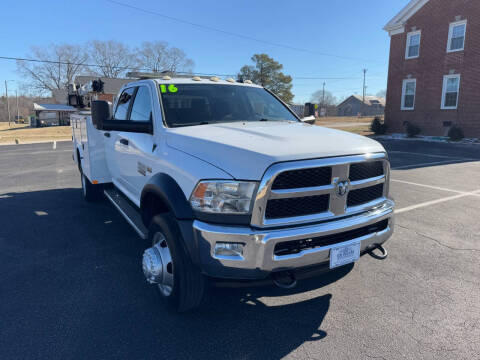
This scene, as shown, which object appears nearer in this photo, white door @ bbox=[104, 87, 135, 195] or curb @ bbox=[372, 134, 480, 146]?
white door @ bbox=[104, 87, 135, 195]

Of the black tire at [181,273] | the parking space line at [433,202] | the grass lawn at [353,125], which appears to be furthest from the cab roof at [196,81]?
the grass lawn at [353,125]

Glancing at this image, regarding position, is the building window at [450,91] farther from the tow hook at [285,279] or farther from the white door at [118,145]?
the tow hook at [285,279]

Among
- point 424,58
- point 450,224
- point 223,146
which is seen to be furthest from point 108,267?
point 424,58

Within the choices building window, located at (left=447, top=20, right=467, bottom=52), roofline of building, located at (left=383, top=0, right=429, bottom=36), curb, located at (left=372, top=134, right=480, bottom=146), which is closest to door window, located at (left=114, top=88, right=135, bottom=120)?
curb, located at (left=372, top=134, right=480, bottom=146)

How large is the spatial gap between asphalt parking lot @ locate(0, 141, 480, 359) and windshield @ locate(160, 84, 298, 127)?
176cm

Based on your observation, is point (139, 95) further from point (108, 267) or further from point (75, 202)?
point (75, 202)

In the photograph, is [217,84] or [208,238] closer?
[208,238]

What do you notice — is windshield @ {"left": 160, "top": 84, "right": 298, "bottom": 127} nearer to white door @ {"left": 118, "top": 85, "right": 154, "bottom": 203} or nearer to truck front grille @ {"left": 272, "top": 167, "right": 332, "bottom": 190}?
white door @ {"left": 118, "top": 85, "right": 154, "bottom": 203}

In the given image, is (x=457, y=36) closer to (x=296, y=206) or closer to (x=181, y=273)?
(x=296, y=206)

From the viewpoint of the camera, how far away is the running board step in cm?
344

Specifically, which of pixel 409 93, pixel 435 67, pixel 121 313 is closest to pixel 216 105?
pixel 121 313

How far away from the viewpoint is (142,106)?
13.0 ft

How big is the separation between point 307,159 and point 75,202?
220 inches

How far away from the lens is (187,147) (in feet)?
9.15
